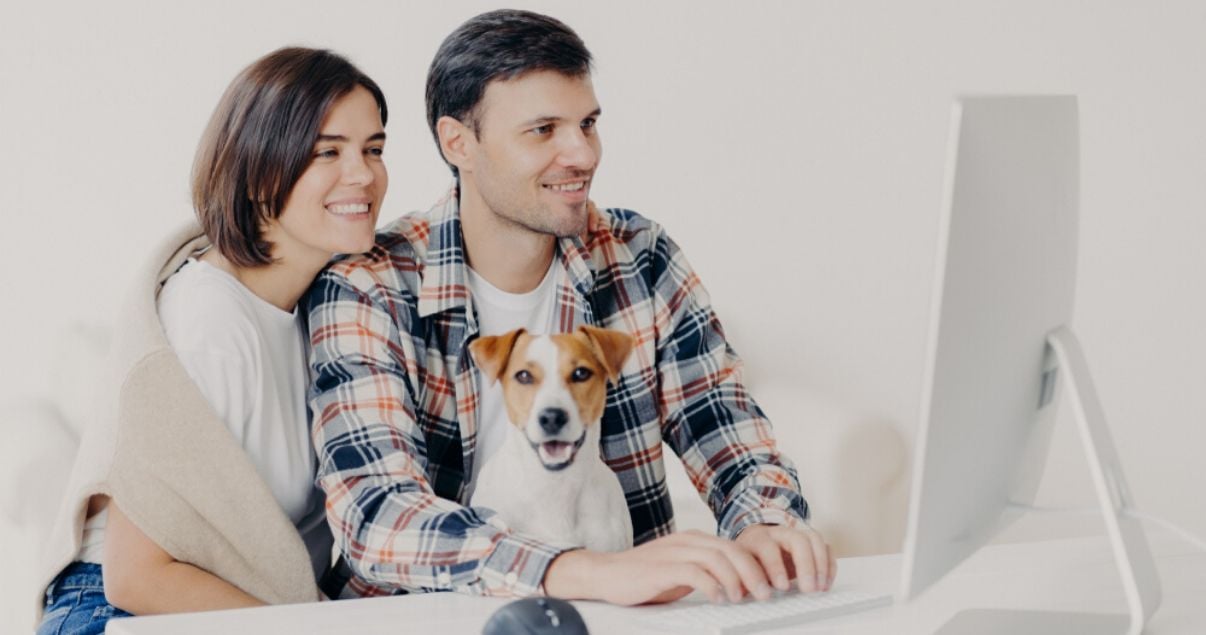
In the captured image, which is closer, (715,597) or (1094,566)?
(715,597)

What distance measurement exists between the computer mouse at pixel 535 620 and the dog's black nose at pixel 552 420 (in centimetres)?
44

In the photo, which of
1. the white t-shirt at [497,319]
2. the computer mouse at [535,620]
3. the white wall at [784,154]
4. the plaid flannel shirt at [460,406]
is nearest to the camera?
the computer mouse at [535,620]

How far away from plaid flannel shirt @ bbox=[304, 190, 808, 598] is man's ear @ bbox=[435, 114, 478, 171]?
0.17ft

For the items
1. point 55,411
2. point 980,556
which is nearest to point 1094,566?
point 980,556

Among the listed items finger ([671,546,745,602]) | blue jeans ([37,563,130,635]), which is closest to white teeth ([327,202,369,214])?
blue jeans ([37,563,130,635])

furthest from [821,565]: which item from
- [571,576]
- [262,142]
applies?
[262,142]

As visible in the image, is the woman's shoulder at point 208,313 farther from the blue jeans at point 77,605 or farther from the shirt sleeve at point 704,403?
the shirt sleeve at point 704,403

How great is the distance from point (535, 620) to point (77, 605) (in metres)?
0.76

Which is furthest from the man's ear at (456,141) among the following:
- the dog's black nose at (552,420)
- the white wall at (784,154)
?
the white wall at (784,154)

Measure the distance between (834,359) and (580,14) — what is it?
3.06ft

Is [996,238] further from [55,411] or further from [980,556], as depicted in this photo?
[55,411]

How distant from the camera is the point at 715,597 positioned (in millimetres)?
1308

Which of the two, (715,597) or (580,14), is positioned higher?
(580,14)

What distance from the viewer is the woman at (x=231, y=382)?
5.14 ft
